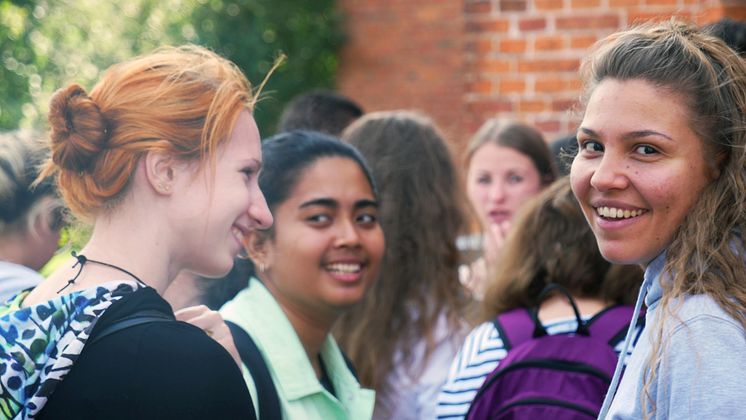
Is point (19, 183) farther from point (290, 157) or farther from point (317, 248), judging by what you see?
point (317, 248)

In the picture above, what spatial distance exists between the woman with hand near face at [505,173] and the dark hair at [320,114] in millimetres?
673

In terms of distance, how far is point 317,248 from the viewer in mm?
3029

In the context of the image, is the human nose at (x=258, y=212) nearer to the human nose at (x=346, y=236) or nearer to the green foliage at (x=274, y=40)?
the human nose at (x=346, y=236)

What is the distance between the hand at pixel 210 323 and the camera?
221 cm

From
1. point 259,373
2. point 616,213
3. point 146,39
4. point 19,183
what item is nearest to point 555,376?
point 616,213

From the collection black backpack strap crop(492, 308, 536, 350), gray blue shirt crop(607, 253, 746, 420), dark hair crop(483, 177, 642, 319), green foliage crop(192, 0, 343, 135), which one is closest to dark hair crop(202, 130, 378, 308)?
dark hair crop(483, 177, 642, 319)

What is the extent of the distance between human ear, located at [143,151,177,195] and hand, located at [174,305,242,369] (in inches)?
12.3

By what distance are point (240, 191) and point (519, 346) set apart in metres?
0.95

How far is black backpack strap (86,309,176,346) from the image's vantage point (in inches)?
71.6

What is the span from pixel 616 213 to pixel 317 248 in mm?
1284

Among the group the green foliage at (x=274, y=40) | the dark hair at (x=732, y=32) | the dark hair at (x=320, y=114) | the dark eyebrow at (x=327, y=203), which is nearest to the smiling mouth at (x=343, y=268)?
the dark eyebrow at (x=327, y=203)

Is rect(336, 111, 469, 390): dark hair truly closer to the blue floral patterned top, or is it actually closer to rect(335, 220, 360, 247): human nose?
rect(335, 220, 360, 247): human nose

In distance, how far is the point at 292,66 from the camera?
27.8ft

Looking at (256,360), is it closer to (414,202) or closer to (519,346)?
(519,346)
